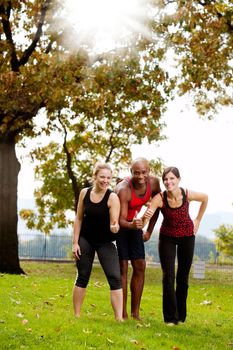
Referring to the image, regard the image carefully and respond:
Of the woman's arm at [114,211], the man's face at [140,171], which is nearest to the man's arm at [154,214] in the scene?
the man's face at [140,171]

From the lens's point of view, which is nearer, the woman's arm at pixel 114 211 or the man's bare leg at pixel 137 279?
the woman's arm at pixel 114 211

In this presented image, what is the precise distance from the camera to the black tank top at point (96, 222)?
9.05 m

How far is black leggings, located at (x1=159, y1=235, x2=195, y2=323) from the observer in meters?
9.66

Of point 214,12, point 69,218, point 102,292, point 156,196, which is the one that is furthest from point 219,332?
point 69,218

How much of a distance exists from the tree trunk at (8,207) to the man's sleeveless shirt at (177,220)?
16214 mm

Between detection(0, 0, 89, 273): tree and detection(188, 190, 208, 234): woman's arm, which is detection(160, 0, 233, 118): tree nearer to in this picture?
detection(0, 0, 89, 273): tree

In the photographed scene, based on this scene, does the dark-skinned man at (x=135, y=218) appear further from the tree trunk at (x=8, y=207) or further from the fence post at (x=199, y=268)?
the fence post at (x=199, y=268)

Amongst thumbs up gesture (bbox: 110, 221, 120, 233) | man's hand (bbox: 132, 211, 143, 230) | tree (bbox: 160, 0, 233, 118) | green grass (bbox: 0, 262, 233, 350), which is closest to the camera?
green grass (bbox: 0, 262, 233, 350)

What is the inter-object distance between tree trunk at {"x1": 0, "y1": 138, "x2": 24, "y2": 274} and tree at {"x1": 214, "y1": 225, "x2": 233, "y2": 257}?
658 inches

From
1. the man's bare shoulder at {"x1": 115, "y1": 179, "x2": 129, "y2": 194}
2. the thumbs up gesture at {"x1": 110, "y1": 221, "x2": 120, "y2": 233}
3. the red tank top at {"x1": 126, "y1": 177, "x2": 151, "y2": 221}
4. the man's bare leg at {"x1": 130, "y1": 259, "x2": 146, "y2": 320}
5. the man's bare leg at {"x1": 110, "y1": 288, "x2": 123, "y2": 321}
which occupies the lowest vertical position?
the man's bare leg at {"x1": 110, "y1": 288, "x2": 123, "y2": 321}

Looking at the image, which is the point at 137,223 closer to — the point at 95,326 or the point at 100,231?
the point at 100,231

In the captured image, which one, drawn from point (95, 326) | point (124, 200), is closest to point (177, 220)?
point (124, 200)

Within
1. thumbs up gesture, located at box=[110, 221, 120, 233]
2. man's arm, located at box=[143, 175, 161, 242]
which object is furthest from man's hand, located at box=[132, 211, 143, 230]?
man's arm, located at box=[143, 175, 161, 242]

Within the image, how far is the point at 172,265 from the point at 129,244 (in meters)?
0.69
